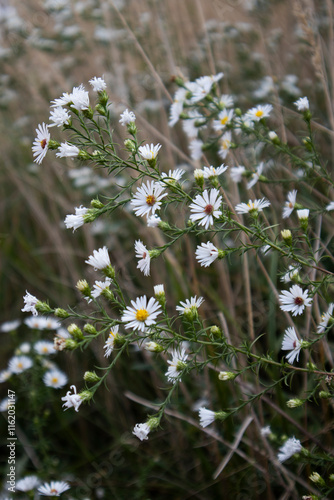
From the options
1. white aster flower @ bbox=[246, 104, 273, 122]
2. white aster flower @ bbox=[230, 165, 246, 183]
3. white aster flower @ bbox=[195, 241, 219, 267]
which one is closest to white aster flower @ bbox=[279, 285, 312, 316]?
white aster flower @ bbox=[195, 241, 219, 267]

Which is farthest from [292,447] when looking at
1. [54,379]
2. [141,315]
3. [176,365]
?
[54,379]

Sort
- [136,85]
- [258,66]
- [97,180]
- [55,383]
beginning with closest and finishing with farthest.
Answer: [55,383] → [97,180] → [136,85] → [258,66]

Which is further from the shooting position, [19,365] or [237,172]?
[19,365]

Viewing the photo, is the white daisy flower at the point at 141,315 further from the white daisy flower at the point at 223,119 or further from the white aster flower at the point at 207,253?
the white daisy flower at the point at 223,119

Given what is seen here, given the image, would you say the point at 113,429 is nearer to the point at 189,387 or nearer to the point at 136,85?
the point at 189,387

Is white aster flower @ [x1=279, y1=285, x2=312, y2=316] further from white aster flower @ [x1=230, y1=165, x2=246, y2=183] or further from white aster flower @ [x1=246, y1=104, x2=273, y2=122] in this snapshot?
white aster flower @ [x1=246, y1=104, x2=273, y2=122]

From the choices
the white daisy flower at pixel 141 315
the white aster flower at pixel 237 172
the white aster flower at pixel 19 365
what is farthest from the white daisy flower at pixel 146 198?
the white aster flower at pixel 19 365

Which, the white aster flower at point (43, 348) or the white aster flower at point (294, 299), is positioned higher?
the white aster flower at point (294, 299)

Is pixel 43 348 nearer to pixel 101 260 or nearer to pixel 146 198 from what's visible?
pixel 101 260

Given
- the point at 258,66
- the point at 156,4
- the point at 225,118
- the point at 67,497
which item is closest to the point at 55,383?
the point at 67,497
